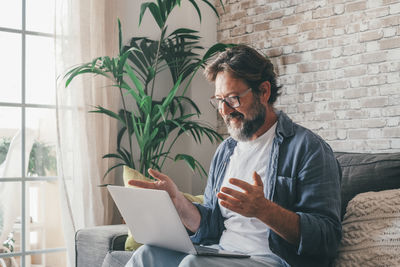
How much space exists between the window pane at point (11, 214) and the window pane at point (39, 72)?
558 mm

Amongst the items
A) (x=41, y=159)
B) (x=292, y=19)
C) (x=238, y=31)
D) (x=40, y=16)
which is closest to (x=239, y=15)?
(x=238, y=31)

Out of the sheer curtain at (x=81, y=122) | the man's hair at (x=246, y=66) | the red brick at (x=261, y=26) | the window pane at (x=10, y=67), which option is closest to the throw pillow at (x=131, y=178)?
the man's hair at (x=246, y=66)

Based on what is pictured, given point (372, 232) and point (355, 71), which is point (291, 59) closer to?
point (355, 71)

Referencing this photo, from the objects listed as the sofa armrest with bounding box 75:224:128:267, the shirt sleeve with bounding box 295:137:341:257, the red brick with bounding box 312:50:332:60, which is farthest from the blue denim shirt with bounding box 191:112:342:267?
the red brick with bounding box 312:50:332:60

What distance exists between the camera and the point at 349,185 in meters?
2.21

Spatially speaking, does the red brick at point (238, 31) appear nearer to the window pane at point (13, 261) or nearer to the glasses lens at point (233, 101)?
the glasses lens at point (233, 101)

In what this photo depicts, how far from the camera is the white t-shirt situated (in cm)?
191

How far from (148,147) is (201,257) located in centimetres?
141

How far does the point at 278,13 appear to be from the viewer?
3.36 m

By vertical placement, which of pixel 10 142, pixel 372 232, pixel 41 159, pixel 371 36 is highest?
pixel 371 36

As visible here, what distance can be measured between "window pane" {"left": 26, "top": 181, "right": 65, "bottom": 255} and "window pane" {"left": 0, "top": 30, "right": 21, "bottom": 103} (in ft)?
1.88

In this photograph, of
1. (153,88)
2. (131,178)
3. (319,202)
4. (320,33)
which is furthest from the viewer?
(153,88)

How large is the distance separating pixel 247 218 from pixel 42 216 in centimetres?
183

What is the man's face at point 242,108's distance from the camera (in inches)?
80.2
